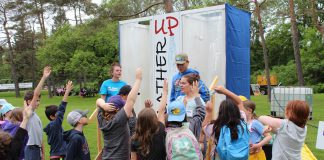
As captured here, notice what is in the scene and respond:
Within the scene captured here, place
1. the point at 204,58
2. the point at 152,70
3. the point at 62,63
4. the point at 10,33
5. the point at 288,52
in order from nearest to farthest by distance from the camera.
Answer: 1. the point at 204,58
2. the point at 152,70
3. the point at 62,63
4. the point at 10,33
5. the point at 288,52

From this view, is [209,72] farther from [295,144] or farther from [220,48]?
[295,144]

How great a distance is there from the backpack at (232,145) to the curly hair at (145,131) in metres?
0.73

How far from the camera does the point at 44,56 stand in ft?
112

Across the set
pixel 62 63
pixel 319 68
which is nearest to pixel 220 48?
pixel 62 63

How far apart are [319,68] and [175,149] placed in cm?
3607

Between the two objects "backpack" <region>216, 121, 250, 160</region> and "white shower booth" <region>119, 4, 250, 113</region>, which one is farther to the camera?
"white shower booth" <region>119, 4, 250, 113</region>

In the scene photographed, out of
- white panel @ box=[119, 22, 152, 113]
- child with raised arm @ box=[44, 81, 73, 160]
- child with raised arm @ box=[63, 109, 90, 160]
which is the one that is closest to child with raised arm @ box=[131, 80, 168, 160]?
child with raised arm @ box=[63, 109, 90, 160]

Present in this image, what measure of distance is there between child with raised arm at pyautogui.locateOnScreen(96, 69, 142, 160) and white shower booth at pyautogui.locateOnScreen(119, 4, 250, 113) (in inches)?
108

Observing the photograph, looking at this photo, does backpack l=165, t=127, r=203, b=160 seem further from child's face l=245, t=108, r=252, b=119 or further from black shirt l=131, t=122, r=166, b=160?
child's face l=245, t=108, r=252, b=119

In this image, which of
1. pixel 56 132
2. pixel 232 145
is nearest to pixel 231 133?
pixel 232 145

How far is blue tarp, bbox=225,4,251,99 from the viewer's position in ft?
19.2

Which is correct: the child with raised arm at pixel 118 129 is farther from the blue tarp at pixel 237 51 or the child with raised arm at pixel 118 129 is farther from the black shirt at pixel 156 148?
the blue tarp at pixel 237 51

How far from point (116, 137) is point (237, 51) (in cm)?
327

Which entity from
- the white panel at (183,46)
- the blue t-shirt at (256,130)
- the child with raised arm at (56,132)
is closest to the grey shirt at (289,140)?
the blue t-shirt at (256,130)
